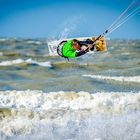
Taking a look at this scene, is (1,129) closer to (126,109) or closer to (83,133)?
(83,133)

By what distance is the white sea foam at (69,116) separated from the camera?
10680 mm

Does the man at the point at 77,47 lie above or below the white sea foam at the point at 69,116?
above

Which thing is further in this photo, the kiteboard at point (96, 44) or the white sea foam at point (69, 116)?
the kiteboard at point (96, 44)

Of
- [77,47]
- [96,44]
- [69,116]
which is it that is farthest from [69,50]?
[69,116]

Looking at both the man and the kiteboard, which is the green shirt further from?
the kiteboard

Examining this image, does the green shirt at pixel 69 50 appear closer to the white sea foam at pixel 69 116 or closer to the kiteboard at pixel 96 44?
the kiteboard at pixel 96 44

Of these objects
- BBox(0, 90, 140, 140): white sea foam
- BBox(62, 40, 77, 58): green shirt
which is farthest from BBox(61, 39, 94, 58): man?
BBox(0, 90, 140, 140): white sea foam

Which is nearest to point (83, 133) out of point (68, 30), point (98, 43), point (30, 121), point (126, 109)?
point (30, 121)

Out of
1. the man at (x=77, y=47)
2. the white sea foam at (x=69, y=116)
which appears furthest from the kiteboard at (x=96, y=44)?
the white sea foam at (x=69, y=116)

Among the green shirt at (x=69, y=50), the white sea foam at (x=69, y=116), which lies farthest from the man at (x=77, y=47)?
the white sea foam at (x=69, y=116)

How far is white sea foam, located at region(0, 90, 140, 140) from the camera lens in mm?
10680

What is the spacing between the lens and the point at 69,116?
1285 centimetres

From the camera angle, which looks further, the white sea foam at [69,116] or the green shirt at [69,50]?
the green shirt at [69,50]

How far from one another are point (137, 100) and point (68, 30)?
3525 millimetres
